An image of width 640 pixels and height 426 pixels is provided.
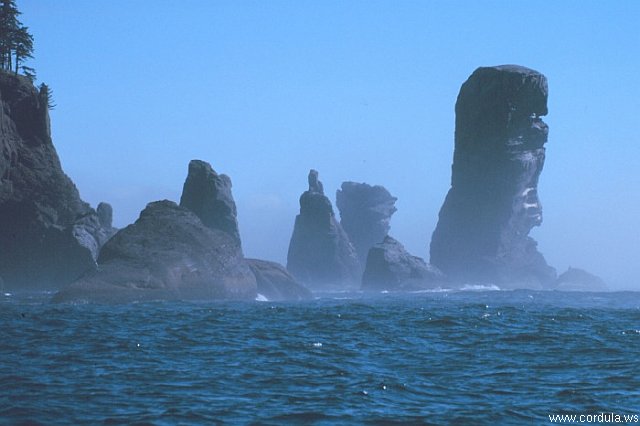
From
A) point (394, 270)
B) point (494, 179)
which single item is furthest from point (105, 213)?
point (494, 179)

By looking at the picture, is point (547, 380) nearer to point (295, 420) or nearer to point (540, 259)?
point (295, 420)

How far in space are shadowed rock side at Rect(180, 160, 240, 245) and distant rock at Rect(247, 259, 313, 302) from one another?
8453 millimetres

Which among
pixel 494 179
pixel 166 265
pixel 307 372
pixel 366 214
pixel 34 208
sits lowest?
pixel 307 372

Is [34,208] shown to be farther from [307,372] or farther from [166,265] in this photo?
[307,372]

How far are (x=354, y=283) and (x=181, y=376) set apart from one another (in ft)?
427

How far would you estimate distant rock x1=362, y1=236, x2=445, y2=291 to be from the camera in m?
123

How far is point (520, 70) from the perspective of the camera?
143250mm

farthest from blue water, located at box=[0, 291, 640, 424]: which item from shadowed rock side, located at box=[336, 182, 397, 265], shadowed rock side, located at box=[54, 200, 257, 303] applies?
shadowed rock side, located at box=[336, 182, 397, 265]

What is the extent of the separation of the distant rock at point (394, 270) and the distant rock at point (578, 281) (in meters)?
57.5

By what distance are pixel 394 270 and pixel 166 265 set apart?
6658 cm

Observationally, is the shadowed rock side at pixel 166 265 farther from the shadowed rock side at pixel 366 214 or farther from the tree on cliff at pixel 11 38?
the shadowed rock side at pixel 366 214

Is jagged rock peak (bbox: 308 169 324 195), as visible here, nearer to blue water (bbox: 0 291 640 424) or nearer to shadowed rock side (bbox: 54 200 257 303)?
shadowed rock side (bbox: 54 200 257 303)

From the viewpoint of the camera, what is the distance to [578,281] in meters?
184

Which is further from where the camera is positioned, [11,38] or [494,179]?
[494,179]
